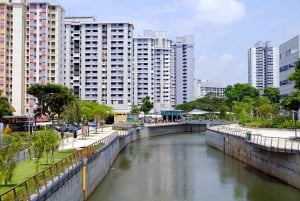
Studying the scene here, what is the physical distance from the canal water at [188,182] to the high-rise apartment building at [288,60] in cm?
3622

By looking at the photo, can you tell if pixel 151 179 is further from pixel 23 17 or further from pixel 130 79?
pixel 130 79

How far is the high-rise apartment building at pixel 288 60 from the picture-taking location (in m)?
83.2

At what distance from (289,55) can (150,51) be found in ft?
306

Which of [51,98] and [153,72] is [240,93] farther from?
[51,98]

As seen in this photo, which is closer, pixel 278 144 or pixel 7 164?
pixel 7 164

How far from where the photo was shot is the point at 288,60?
87.9 metres

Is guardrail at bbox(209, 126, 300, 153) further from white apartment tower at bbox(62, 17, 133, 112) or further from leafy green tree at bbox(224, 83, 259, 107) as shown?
leafy green tree at bbox(224, 83, 259, 107)

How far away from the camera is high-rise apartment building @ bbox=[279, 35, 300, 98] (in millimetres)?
83188

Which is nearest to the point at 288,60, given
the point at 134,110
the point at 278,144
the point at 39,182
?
the point at 134,110

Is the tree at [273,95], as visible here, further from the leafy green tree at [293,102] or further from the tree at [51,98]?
the leafy green tree at [293,102]

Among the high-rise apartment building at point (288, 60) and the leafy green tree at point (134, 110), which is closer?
the high-rise apartment building at point (288, 60)

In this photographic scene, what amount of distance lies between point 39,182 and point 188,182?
21.0 meters

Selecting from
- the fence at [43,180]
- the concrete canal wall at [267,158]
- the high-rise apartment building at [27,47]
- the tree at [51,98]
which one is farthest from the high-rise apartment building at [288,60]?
the fence at [43,180]

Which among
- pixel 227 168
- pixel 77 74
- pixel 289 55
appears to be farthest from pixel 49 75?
pixel 227 168
